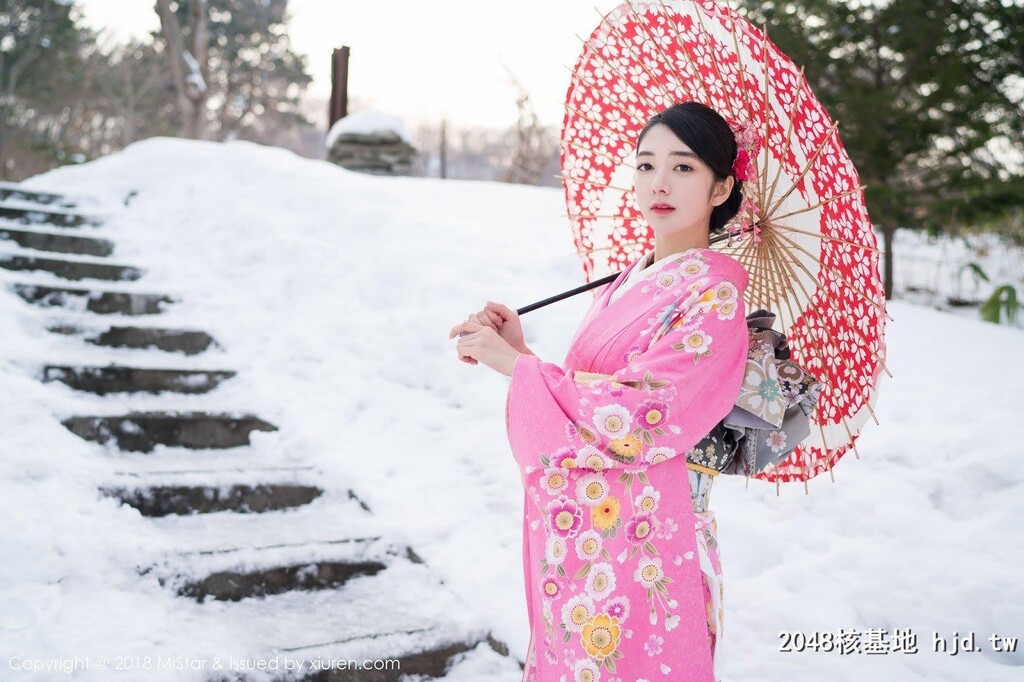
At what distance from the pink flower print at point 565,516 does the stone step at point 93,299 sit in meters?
3.60

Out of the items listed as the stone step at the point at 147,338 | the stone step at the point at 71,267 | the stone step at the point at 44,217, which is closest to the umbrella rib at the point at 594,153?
the stone step at the point at 147,338

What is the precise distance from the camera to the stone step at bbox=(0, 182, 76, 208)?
17.2ft

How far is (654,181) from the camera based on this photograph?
1615 millimetres

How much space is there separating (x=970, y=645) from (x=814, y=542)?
629mm

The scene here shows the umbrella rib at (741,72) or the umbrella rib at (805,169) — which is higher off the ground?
the umbrella rib at (741,72)

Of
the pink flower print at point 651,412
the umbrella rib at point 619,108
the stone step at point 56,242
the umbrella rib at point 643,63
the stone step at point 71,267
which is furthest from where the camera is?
the stone step at point 56,242

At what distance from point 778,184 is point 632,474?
81 centimetres

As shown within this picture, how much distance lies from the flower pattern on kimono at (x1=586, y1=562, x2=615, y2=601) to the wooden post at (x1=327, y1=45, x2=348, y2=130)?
10.1m

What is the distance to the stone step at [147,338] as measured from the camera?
3.86m

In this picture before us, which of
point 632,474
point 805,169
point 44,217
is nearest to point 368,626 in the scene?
point 632,474

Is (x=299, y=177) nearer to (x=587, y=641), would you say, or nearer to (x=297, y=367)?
(x=297, y=367)

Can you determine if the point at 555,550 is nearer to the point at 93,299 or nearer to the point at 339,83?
the point at 93,299

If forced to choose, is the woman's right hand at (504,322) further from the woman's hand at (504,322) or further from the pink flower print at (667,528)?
the pink flower print at (667,528)

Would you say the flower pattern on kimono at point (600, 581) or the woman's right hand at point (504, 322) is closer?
the flower pattern on kimono at point (600, 581)
